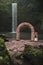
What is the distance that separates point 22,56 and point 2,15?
620 inches

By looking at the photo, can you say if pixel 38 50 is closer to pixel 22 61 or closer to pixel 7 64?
pixel 22 61

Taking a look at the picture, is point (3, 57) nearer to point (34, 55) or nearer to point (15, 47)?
point (34, 55)

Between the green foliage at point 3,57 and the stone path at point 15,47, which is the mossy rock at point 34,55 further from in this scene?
the stone path at point 15,47

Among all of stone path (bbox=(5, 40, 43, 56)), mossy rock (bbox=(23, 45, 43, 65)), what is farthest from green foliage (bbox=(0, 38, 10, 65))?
stone path (bbox=(5, 40, 43, 56))

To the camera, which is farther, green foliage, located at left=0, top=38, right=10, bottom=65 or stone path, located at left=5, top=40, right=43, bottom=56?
stone path, located at left=5, top=40, right=43, bottom=56

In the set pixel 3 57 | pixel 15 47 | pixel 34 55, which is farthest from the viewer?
pixel 15 47

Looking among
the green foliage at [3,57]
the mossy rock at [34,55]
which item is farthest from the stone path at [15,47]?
the green foliage at [3,57]

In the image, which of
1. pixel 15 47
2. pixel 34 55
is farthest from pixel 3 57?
pixel 15 47

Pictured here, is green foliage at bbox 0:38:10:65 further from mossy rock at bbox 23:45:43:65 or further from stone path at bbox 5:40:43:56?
stone path at bbox 5:40:43:56

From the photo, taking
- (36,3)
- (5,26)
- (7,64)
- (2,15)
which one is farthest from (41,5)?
(5,26)

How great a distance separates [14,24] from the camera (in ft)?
89.5

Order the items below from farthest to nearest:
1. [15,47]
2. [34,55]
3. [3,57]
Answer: [15,47], [34,55], [3,57]

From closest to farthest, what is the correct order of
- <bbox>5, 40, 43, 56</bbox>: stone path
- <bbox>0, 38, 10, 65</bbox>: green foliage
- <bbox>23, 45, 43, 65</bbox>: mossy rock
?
1. <bbox>0, 38, 10, 65</bbox>: green foliage
2. <bbox>23, 45, 43, 65</bbox>: mossy rock
3. <bbox>5, 40, 43, 56</bbox>: stone path

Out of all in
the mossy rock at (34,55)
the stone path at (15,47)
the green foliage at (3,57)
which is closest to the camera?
the green foliage at (3,57)
